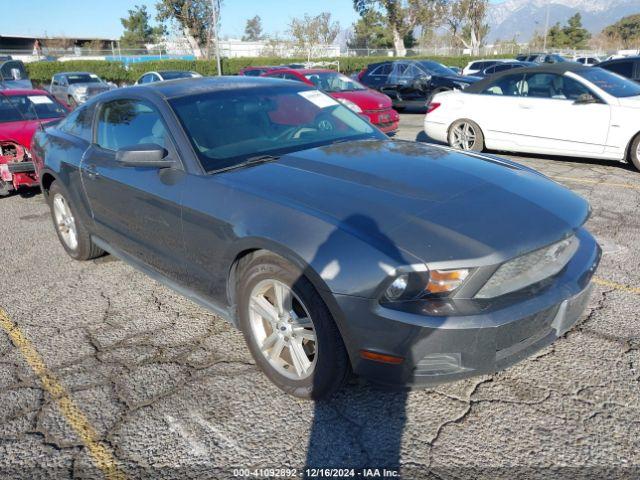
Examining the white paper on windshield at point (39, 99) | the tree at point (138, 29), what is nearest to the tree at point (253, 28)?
the tree at point (138, 29)

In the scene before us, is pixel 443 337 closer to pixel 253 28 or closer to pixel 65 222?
pixel 65 222

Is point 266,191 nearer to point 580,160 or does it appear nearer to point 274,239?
point 274,239

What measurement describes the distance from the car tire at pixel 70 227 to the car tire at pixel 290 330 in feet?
7.75

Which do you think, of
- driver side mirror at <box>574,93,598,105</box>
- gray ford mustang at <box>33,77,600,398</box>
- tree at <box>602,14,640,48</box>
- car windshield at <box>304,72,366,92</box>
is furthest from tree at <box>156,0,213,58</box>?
tree at <box>602,14,640,48</box>

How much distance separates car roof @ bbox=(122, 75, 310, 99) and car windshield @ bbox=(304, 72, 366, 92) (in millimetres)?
8265

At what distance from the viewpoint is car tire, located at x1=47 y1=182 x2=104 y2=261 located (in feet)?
15.2

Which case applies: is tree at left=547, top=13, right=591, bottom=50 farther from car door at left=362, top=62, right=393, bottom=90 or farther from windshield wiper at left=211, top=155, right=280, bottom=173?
windshield wiper at left=211, top=155, right=280, bottom=173

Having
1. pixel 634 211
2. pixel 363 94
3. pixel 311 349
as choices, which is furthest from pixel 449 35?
pixel 311 349

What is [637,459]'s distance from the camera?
2285mm

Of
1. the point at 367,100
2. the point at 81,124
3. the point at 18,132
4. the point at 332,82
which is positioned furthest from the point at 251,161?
the point at 332,82

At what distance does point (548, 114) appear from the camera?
7.79m

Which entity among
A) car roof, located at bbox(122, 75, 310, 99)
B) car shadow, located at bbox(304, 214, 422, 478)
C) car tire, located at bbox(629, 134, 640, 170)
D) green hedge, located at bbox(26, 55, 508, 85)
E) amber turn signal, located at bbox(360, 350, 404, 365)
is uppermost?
green hedge, located at bbox(26, 55, 508, 85)

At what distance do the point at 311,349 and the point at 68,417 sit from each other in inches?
51.1

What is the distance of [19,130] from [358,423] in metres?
6.40
